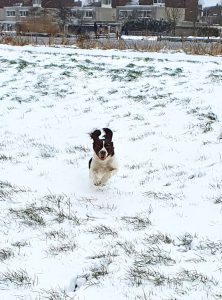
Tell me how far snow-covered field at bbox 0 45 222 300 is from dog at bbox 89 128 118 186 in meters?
0.18

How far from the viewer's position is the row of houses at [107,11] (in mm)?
62000

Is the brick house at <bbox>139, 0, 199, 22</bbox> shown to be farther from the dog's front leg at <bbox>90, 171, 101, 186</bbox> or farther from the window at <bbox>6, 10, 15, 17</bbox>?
the dog's front leg at <bbox>90, 171, 101, 186</bbox>

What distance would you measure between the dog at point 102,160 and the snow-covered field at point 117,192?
178mm

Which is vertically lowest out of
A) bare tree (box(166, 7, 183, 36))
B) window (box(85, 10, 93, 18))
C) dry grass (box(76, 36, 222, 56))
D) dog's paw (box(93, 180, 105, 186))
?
dog's paw (box(93, 180, 105, 186))

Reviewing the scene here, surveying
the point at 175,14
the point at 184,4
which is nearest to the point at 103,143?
the point at 175,14

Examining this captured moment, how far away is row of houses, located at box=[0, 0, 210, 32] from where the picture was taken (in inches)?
2441

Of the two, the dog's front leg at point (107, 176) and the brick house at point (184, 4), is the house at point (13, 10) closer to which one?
the brick house at point (184, 4)

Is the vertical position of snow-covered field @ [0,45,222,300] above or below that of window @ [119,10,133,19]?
below

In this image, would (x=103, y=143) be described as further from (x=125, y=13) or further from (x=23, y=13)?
(x=23, y=13)

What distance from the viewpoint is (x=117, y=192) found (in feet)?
19.1

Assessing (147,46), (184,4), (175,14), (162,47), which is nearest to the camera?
(147,46)

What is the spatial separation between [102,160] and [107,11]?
68.7m

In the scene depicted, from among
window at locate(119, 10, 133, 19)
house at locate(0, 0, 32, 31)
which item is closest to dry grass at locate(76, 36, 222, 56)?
window at locate(119, 10, 133, 19)

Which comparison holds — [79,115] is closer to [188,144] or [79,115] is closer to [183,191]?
[188,144]
